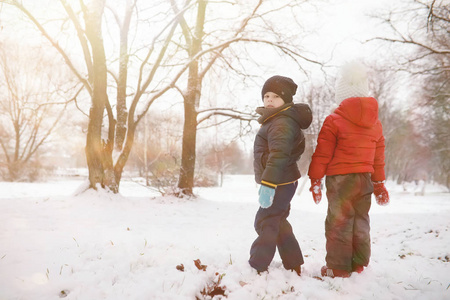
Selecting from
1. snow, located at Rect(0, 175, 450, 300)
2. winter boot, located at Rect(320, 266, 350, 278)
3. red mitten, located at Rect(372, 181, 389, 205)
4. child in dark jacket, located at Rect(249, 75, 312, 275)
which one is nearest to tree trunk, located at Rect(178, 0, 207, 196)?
snow, located at Rect(0, 175, 450, 300)

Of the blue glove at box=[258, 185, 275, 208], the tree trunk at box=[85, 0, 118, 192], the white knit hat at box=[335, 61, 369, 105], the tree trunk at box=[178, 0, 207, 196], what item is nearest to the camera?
the blue glove at box=[258, 185, 275, 208]

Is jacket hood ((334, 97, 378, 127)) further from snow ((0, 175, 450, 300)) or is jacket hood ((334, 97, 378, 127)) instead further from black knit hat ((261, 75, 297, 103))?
snow ((0, 175, 450, 300))

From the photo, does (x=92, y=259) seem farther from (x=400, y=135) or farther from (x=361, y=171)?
(x=400, y=135)

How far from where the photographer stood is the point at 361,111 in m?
2.21

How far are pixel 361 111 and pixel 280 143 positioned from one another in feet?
3.01

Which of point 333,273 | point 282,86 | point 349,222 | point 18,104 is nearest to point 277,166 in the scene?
point 282,86

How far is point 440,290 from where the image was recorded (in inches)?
79.5

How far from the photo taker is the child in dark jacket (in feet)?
6.43

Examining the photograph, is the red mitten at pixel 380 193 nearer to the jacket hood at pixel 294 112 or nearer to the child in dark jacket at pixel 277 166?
the child in dark jacket at pixel 277 166

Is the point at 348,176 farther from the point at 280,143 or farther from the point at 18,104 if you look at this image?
the point at 18,104

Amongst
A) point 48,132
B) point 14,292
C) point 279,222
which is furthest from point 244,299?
point 48,132

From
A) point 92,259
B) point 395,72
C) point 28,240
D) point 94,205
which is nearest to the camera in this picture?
point 92,259

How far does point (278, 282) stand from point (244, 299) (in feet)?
1.20

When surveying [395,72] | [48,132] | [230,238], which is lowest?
[230,238]
